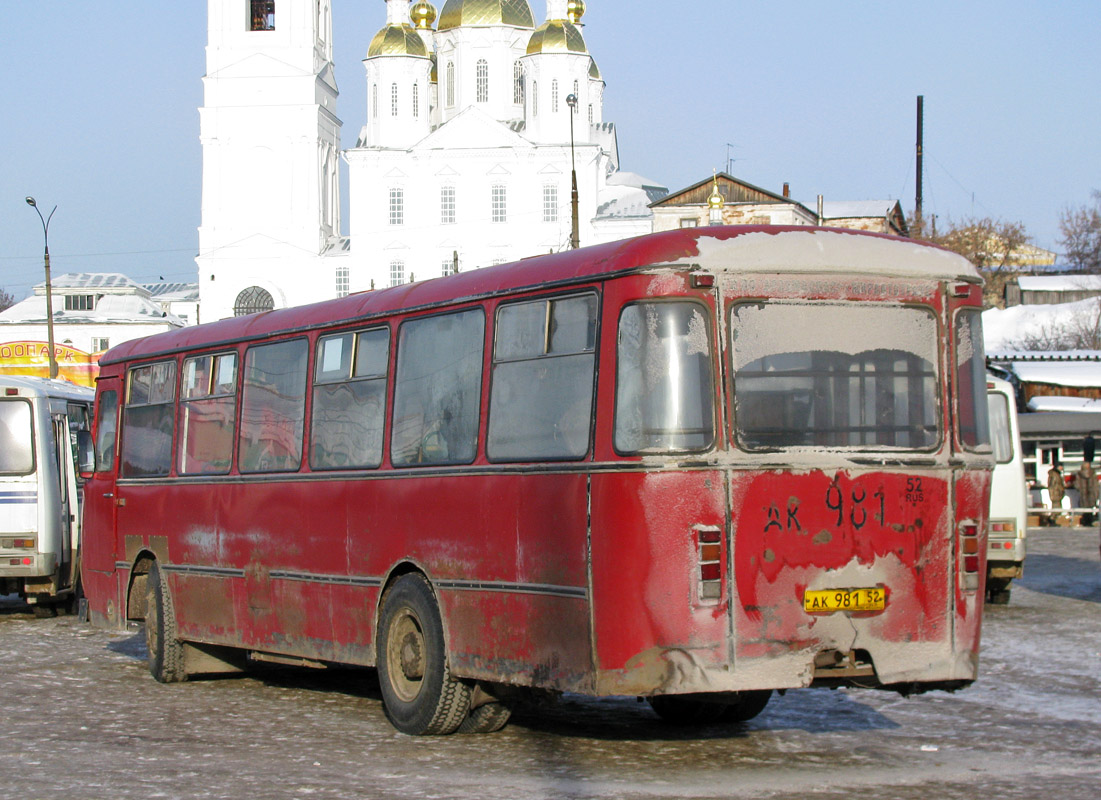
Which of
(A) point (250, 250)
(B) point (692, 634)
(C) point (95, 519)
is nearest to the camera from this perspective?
(B) point (692, 634)

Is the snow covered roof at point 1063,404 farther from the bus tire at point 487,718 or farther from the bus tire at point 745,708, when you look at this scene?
the bus tire at point 487,718

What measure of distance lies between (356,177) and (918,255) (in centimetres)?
9357

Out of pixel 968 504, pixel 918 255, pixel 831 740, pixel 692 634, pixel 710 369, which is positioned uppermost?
pixel 918 255

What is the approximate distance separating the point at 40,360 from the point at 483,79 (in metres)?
46.2

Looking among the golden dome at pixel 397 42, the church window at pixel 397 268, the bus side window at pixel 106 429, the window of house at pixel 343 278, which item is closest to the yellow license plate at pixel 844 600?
the bus side window at pixel 106 429

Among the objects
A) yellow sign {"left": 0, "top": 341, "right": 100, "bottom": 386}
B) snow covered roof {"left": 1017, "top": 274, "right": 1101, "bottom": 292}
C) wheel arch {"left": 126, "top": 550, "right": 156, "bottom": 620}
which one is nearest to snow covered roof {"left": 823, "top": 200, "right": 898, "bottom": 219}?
snow covered roof {"left": 1017, "top": 274, "right": 1101, "bottom": 292}

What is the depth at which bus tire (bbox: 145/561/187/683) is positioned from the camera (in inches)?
518

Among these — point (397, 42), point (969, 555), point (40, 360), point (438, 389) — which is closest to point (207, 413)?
point (438, 389)

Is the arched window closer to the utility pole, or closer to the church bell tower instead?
the church bell tower

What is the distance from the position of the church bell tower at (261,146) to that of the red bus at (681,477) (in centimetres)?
8740

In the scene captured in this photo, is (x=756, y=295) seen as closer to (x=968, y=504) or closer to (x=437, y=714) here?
(x=968, y=504)

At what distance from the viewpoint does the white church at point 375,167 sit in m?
96.5

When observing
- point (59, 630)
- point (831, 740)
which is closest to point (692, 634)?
point (831, 740)

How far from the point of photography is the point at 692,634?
8.14 meters
